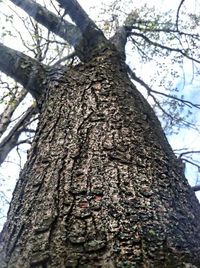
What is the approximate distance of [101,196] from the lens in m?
1.13

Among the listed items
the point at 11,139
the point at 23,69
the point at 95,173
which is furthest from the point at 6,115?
the point at 95,173

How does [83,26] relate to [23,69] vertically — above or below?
above

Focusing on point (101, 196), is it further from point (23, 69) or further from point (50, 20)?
point (50, 20)

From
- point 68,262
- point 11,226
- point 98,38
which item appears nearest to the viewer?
point 68,262

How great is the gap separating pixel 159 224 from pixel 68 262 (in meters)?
0.31

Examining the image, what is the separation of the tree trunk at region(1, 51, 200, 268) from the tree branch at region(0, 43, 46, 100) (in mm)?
555

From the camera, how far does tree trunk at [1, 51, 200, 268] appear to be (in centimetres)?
96

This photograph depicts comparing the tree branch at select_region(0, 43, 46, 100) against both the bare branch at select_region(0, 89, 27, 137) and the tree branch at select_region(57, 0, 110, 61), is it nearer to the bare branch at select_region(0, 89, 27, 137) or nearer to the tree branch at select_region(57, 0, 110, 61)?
the tree branch at select_region(57, 0, 110, 61)

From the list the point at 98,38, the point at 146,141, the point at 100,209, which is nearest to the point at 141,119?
the point at 146,141

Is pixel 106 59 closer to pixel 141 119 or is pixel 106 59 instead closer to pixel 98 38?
pixel 98 38

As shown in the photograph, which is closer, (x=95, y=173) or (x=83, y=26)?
(x=95, y=173)

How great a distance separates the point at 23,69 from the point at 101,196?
151 cm

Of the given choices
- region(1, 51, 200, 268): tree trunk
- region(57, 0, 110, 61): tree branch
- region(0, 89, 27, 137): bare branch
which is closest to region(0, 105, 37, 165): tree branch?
region(0, 89, 27, 137): bare branch

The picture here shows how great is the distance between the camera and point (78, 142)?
144 cm
